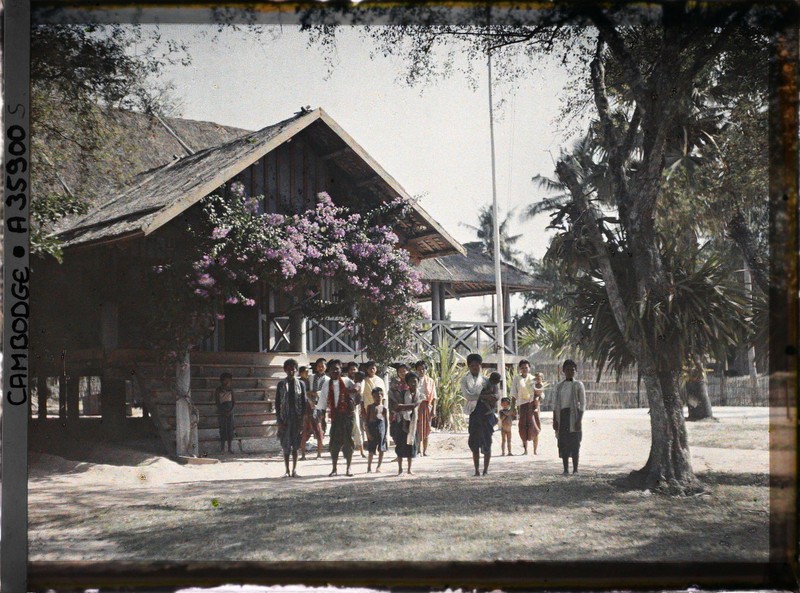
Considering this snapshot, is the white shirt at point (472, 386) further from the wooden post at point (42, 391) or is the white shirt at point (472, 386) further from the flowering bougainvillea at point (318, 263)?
the wooden post at point (42, 391)

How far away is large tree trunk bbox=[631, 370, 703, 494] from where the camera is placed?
6.96m

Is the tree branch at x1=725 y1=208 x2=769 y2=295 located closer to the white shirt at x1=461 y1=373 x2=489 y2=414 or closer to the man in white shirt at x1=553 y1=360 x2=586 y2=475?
the man in white shirt at x1=553 y1=360 x2=586 y2=475

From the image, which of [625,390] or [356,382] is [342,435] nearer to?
[356,382]

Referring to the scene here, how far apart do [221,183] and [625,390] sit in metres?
4.31

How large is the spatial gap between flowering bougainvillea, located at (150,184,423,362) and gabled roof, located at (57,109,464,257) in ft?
0.63

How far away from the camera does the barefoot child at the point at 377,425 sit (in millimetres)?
7659

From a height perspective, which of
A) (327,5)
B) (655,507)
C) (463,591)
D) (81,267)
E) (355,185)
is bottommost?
(463,591)

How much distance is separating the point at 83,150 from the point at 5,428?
2876mm

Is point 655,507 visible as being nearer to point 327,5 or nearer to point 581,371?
point 581,371

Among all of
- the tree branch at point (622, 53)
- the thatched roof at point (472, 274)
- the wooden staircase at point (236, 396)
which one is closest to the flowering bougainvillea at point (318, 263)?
the thatched roof at point (472, 274)

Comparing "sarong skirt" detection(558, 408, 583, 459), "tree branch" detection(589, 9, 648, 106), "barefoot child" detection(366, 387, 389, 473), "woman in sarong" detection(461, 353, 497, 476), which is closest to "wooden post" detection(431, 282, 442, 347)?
"woman in sarong" detection(461, 353, 497, 476)

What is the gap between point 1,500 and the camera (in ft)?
20.5

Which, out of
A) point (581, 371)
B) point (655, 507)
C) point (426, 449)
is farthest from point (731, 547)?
point (426, 449)

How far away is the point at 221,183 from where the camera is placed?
820 cm
